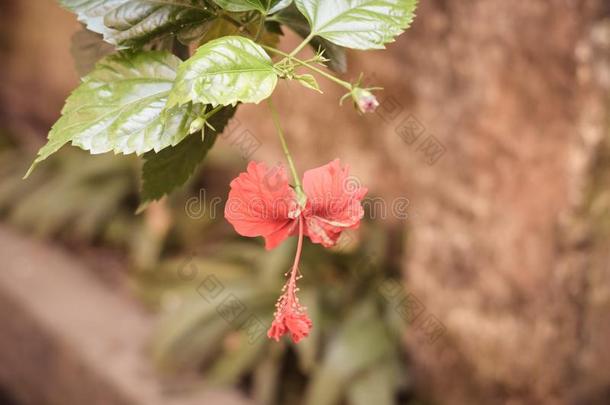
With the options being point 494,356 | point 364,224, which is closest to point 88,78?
point 494,356

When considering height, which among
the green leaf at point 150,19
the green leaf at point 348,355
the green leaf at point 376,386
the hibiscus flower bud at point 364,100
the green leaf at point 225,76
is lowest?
the green leaf at point 376,386

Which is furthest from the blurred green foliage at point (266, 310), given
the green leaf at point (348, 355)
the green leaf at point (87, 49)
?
the green leaf at point (87, 49)

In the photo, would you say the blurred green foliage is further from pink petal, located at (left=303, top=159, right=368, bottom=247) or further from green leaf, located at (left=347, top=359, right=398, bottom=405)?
pink petal, located at (left=303, top=159, right=368, bottom=247)

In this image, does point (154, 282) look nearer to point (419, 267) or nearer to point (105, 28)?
point (419, 267)

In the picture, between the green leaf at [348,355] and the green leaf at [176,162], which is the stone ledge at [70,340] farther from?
the green leaf at [176,162]

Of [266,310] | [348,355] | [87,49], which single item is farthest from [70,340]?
[87,49]

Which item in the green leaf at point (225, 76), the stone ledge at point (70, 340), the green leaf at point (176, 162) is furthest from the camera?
the stone ledge at point (70, 340)

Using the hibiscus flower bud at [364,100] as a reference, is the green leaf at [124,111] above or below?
above
